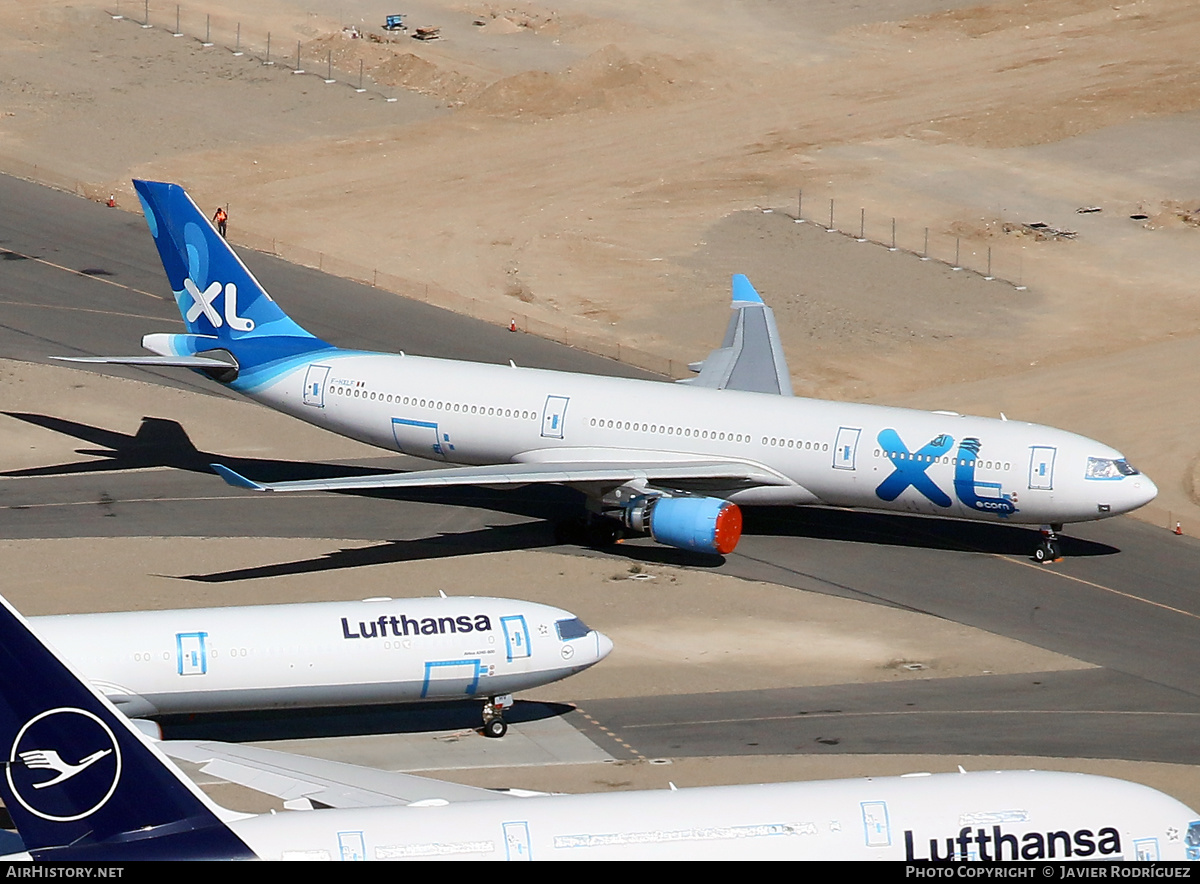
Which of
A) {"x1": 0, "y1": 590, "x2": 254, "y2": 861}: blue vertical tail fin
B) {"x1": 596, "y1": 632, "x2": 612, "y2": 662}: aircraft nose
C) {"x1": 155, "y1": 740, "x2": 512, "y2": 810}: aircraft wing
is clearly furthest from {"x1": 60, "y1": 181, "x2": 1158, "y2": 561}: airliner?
{"x1": 0, "y1": 590, "x2": 254, "y2": 861}: blue vertical tail fin

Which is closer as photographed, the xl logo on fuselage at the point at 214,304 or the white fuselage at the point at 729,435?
the white fuselage at the point at 729,435

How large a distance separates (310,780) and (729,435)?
27926 millimetres

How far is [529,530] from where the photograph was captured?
223 feet

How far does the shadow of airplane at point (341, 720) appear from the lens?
169 ft

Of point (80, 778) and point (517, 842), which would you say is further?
point (517, 842)

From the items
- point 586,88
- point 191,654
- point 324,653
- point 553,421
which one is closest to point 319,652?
point 324,653

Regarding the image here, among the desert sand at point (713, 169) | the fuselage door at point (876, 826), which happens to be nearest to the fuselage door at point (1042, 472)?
the desert sand at point (713, 169)

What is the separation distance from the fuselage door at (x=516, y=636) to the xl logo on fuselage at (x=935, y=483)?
17.3m

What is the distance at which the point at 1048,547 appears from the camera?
65062 mm

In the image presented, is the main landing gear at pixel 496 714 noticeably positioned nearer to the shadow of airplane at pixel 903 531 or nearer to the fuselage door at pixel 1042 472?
the shadow of airplane at pixel 903 531

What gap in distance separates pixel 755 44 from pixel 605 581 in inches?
2989

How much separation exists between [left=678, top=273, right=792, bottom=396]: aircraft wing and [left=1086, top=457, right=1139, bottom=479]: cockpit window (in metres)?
13.2

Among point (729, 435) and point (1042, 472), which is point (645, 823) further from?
point (729, 435)
